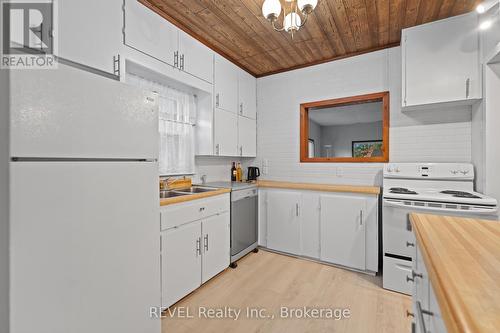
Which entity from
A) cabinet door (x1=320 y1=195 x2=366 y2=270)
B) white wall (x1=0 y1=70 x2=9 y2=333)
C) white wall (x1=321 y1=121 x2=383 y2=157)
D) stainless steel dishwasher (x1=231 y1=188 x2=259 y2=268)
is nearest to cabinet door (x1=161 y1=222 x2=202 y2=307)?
stainless steel dishwasher (x1=231 y1=188 x2=259 y2=268)

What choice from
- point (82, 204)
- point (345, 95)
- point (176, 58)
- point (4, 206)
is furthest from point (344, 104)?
point (4, 206)

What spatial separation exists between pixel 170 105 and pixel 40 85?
5.28 feet

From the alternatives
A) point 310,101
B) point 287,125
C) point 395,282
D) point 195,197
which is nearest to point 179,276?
point 195,197

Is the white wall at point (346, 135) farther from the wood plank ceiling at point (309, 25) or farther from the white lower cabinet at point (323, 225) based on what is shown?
the white lower cabinet at point (323, 225)

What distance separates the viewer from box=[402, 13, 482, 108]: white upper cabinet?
2.00 metres

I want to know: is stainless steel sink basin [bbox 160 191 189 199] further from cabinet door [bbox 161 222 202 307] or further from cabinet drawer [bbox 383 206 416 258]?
cabinet drawer [bbox 383 206 416 258]

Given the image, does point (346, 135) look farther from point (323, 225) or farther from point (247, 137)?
point (323, 225)

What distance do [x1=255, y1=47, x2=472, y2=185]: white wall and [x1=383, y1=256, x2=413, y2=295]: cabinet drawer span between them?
95cm

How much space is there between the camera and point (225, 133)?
2.88 meters

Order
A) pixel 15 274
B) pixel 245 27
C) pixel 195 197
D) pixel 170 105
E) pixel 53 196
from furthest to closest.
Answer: pixel 170 105 → pixel 245 27 → pixel 195 197 → pixel 53 196 → pixel 15 274

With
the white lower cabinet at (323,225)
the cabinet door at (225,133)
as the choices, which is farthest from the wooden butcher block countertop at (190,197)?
the white lower cabinet at (323,225)

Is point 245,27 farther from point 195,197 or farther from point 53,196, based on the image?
point 53,196

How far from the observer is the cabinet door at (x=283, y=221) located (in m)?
2.80

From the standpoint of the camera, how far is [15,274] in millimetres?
850
